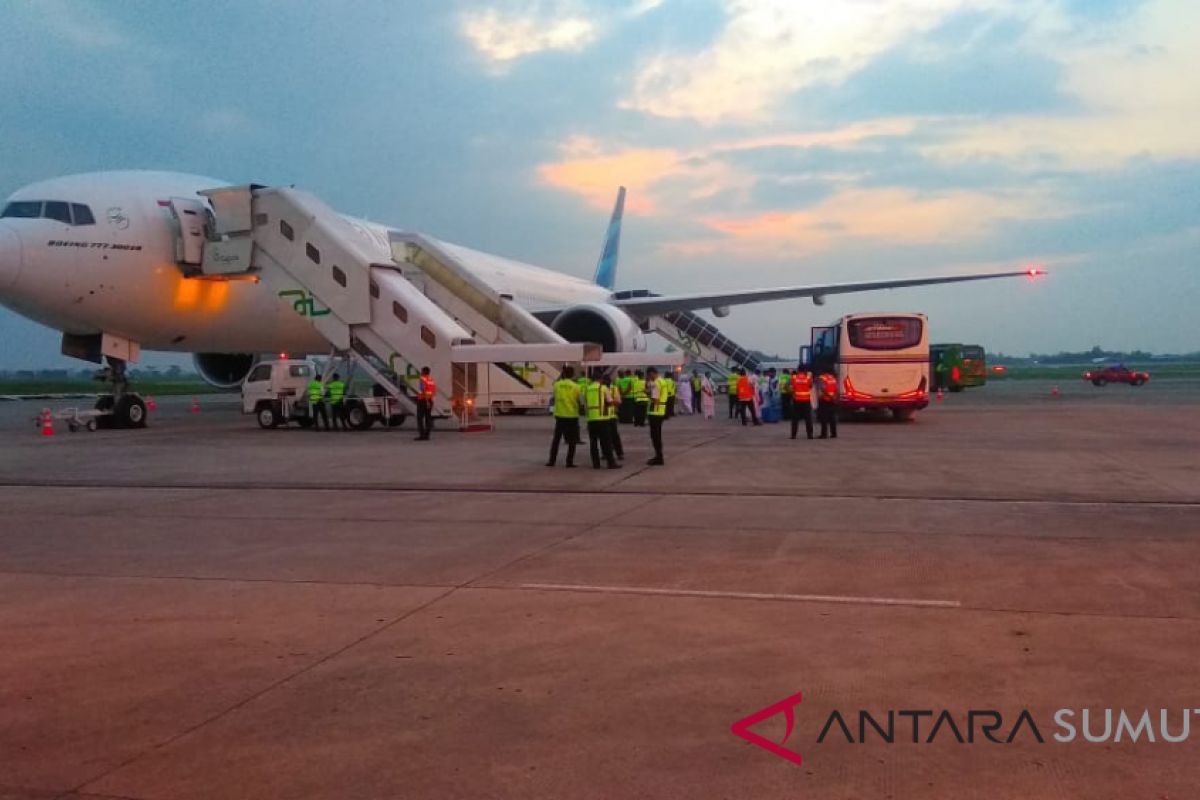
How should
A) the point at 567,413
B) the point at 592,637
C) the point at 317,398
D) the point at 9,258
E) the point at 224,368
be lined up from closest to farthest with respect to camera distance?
the point at 592,637 < the point at 567,413 < the point at 9,258 < the point at 317,398 < the point at 224,368

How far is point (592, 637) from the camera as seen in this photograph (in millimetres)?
4875

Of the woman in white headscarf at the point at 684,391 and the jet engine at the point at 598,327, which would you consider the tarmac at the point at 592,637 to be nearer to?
the jet engine at the point at 598,327

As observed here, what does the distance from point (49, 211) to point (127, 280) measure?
1.75 meters

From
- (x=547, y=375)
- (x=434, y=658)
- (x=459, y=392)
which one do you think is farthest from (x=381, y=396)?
(x=434, y=658)

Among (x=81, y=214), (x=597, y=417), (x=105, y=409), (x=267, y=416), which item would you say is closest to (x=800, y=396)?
(x=597, y=417)

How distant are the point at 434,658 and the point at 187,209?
17.5 meters

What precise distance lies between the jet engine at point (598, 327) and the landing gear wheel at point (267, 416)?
25.2 feet

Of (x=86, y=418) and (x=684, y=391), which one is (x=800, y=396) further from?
(x=86, y=418)

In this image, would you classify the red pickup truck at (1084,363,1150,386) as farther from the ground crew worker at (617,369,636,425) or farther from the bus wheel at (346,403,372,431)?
the bus wheel at (346,403,372,431)

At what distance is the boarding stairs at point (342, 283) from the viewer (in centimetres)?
1862

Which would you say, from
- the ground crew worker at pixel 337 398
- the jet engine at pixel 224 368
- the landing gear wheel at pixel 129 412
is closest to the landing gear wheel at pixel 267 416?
the ground crew worker at pixel 337 398

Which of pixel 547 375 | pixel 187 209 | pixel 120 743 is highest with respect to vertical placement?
pixel 187 209

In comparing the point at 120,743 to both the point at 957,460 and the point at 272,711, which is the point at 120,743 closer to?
the point at 272,711

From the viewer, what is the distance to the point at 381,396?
20.4 metres
